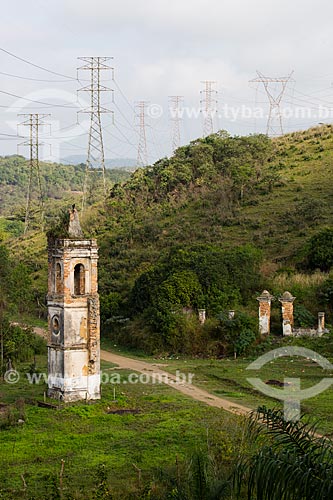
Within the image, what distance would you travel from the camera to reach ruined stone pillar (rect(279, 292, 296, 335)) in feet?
99.9

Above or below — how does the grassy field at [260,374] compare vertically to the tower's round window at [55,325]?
below

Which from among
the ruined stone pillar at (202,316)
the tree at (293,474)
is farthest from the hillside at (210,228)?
the tree at (293,474)

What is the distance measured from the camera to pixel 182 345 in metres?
31.5

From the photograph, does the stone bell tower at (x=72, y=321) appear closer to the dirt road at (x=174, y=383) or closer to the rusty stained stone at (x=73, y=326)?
the rusty stained stone at (x=73, y=326)

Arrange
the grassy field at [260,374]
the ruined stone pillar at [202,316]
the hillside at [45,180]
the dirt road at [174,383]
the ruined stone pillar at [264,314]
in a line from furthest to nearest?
the hillside at [45,180]
the ruined stone pillar at [202,316]
the ruined stone pillar at [264,314]
the dirt road at [174,383]
the grassy field at [260,374]

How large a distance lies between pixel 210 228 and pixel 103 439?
28627 mm

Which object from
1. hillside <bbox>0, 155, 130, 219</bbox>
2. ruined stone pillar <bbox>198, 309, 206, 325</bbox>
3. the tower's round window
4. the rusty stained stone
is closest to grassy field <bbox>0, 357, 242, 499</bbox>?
the rusty stained stone

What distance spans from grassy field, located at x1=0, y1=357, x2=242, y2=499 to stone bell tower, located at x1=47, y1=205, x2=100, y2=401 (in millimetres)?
750

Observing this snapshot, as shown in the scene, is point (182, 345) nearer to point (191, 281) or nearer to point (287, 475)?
point (191, 281)

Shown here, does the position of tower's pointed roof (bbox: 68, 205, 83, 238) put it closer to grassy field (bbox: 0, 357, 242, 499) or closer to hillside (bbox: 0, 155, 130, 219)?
grassy field (bbox: 0, 357, 242, 499)

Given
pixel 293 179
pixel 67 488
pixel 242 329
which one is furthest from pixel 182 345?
pixel 293 179

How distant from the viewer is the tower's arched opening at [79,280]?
22794mm

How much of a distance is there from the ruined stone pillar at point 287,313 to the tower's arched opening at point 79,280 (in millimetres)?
10543

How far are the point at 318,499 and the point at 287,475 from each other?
0.44m
